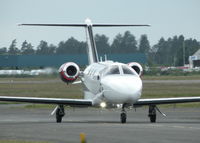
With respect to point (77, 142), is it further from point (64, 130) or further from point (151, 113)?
A: point (151, 113)

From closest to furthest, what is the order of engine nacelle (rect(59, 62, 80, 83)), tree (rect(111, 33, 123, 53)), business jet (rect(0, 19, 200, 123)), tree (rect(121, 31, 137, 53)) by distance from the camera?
business jet (rect(0, 19, 200, 123)) < engine nacelle (rect(59, 62, 80, 83)) < tree (rect(111, 33, 123, 53)) < tree (rect(121, 31, 137, 53))

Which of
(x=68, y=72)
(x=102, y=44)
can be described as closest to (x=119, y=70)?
(x=68, y=72)

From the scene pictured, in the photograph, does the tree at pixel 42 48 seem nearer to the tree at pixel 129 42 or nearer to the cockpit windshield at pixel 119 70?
the tree at pixel 129 42

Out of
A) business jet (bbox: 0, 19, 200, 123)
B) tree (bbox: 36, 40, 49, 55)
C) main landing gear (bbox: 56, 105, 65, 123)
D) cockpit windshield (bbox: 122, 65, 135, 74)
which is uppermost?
tree (bbox: 36, 40, 49, 55)

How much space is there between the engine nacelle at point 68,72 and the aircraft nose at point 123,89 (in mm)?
4304

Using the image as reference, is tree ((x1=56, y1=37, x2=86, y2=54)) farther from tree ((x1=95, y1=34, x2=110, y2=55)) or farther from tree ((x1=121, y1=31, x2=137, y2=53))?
tree ((x1=121, y1=31, x2=137, y2=53))

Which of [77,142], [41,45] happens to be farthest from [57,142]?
[41,45]

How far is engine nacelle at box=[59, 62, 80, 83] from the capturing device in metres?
30.7

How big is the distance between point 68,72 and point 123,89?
569 centimetres

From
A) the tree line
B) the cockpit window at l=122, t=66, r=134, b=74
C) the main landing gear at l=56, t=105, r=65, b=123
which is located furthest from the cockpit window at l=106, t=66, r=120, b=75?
the tree line

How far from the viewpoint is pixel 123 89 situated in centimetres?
2558

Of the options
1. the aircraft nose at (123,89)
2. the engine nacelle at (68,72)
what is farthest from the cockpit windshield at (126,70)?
the engine nacelle at (68,72)

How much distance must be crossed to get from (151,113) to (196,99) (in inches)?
69.2

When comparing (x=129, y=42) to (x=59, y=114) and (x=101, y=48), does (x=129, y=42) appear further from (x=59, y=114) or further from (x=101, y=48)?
(x=59, y=114)
